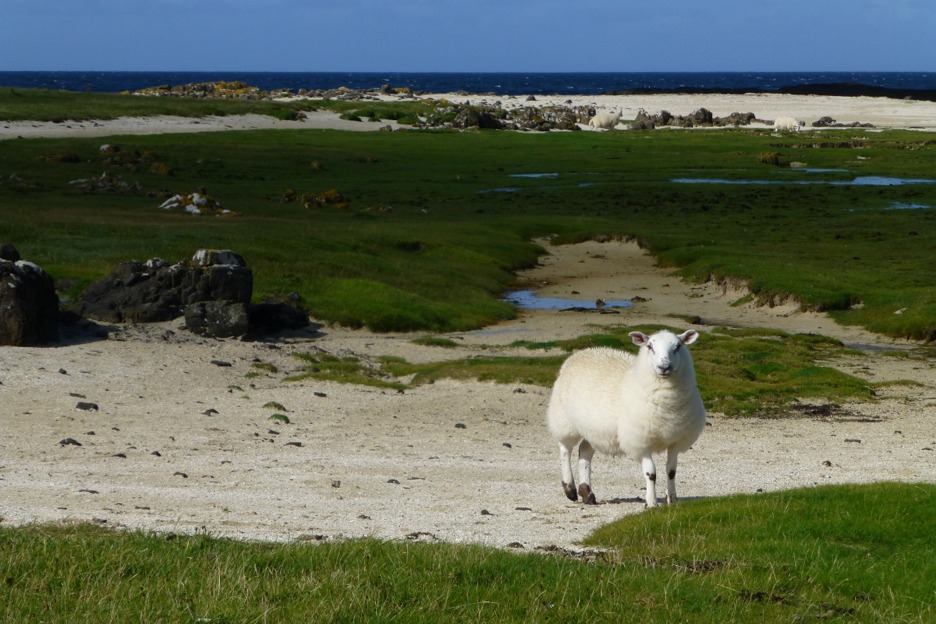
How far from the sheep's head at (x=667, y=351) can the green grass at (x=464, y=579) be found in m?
2.12

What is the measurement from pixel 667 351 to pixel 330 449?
876 cm

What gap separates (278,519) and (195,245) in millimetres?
26590

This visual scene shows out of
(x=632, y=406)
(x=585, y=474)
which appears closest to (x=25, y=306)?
(x=585, y=474)

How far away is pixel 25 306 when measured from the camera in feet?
91.5

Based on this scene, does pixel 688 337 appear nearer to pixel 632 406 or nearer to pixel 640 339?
pixel 640 339

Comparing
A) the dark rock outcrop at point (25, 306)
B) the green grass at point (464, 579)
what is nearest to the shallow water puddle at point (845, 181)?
the dark rock outcrop at point (25, 306)

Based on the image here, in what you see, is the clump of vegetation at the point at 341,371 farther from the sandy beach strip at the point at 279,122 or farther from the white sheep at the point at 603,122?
the white sheep at the point at 603,122

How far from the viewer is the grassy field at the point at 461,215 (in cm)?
3912

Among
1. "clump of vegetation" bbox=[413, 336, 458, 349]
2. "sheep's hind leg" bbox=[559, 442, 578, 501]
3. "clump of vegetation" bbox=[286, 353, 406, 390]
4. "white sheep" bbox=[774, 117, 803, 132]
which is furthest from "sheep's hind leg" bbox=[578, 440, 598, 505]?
"white sheep" bbox=[774, 117, 803, 132]

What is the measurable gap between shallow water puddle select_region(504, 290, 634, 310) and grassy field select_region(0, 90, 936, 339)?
1.08m

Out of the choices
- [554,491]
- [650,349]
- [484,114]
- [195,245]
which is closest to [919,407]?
[554,491]

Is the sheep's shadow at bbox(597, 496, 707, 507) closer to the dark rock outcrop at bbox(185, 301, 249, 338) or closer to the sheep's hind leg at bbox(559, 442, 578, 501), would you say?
the sheep's hind leg at bbox(559, 442, 578, 501)

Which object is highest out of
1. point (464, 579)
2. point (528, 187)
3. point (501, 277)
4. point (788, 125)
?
point (464, 579)

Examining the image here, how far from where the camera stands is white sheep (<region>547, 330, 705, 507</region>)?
45.8 ft
